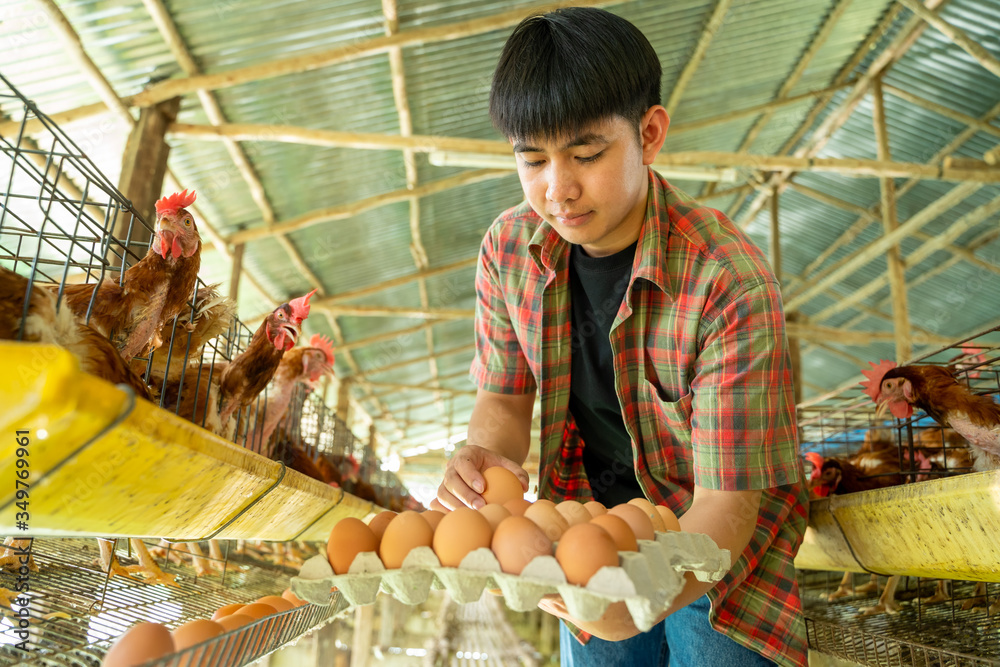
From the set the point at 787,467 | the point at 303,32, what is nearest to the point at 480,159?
the point at 303,32

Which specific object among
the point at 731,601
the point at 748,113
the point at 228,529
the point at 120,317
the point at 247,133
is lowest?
the point at 731,601

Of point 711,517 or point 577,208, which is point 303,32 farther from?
point 711,517

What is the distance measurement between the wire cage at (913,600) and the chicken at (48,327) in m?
1.91

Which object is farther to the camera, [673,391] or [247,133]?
[247,133]

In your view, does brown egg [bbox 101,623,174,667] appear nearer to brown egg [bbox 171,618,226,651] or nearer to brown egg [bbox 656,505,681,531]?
brown egg [bbox 171,618,226,651]

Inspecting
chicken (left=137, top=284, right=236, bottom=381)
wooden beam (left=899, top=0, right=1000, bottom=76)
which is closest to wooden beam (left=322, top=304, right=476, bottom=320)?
wooden beam (left=899, top=0, right=1000, bottom=76)

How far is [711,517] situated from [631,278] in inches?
22.4

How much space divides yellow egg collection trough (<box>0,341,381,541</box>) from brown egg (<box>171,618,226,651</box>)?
159 mm

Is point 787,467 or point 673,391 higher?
point 673,391

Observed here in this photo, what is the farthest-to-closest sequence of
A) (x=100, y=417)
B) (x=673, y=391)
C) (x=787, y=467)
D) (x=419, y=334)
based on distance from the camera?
(x=419, y=334) < (x=673, y=391) < (x=787, y=467) < (x=100, y=417)

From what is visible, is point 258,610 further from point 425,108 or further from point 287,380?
point 425,108

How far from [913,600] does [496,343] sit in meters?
2.66

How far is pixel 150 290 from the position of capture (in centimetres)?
200

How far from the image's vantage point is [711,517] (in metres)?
1.48
